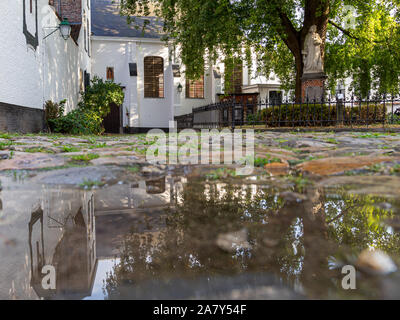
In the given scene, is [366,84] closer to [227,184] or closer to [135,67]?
[135,67]

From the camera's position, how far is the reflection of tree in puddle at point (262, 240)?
1073 mm

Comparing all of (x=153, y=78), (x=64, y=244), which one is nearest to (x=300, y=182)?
(x=64, y=244)

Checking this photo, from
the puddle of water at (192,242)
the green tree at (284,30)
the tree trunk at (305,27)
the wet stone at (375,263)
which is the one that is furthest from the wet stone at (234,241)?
the tree trunk at (305,27)

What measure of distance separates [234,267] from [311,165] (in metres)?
1.92

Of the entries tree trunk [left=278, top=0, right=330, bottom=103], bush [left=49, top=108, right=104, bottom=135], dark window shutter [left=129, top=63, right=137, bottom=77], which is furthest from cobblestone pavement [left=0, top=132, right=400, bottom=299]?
dark window shutter [left=129, top=63, right=137, bottom=77]

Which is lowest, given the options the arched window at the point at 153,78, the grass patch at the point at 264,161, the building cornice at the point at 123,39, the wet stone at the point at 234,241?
the wet stone at the point at 234,241

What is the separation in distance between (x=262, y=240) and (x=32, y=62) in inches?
435

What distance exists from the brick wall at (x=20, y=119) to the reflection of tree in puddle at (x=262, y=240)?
26.4 feet

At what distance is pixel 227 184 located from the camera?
228cm

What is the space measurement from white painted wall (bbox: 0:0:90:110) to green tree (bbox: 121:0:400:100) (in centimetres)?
400

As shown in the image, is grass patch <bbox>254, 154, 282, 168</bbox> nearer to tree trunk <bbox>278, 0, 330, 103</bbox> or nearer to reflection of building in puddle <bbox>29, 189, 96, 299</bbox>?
reflection of building in puddle <bbox>29, 189, 96, 299</bbox>

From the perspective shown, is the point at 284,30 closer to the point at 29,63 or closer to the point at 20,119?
the point at 29,63

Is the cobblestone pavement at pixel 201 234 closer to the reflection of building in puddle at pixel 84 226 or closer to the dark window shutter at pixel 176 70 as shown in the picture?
the reflection of building in puddle at pixel 84 226

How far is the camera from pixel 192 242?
1.30 metres
